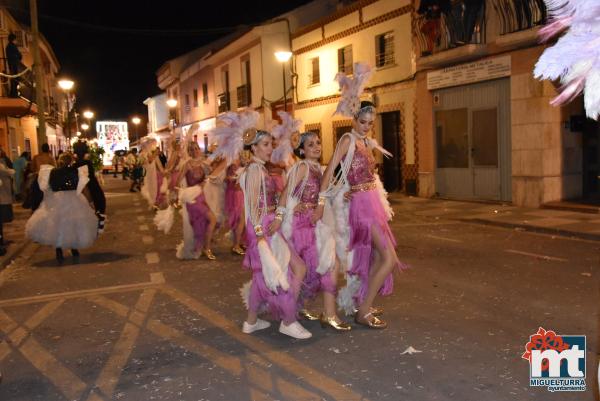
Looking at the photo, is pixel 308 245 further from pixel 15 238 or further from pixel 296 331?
pixel 15 238

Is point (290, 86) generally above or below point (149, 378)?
above

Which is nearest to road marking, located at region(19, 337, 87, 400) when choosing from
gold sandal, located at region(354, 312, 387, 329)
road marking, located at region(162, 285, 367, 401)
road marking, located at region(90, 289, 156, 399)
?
road marking, located at region(90, 289, 156, 399)

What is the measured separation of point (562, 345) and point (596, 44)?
9.77 feet

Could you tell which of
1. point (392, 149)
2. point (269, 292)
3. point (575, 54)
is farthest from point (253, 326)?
point (392, 149)

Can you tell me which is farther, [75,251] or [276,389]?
[75,251]

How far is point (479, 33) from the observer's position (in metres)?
15.3

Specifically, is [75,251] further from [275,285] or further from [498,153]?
[498,153]

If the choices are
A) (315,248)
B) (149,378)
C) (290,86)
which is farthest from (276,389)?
(290,86)

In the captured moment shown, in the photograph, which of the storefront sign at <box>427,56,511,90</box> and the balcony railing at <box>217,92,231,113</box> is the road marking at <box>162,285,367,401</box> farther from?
the balcony railing at <box>217,92,231,113</box>

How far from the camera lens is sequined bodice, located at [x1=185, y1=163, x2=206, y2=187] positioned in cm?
898

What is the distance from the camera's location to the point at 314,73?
24359mm

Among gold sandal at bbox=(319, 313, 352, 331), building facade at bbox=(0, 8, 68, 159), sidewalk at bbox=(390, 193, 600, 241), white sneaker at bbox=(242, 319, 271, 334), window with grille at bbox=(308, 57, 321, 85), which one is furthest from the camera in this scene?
window with grille at bbox=(308, 57, 321, 85)

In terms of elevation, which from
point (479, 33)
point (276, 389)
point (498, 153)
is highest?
point (479, 33)

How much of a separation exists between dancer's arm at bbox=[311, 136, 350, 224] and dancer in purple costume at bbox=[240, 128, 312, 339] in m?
0.33
